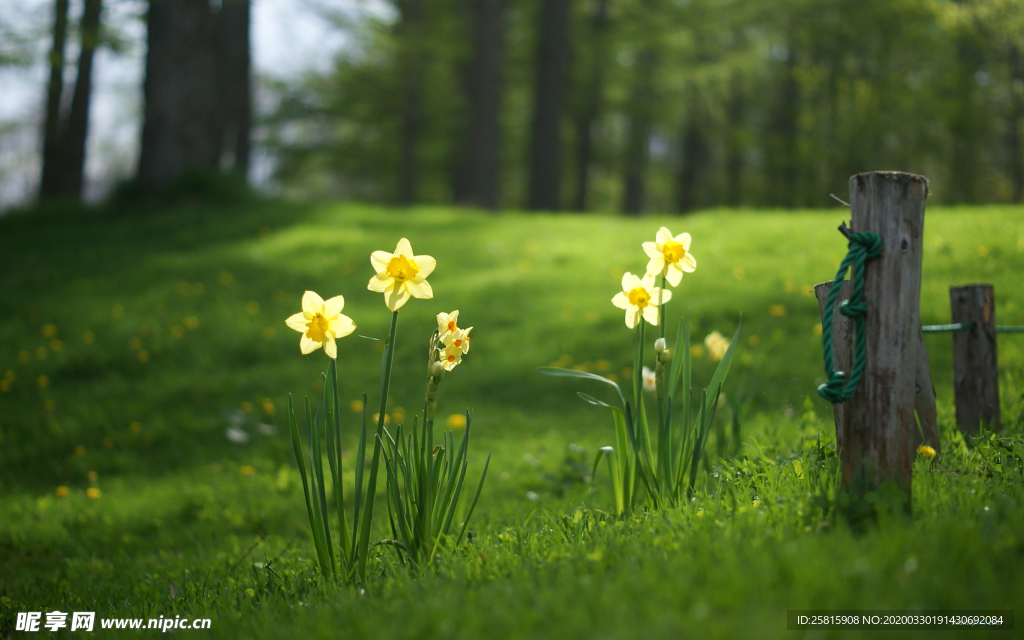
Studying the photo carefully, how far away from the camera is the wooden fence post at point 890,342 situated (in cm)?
176

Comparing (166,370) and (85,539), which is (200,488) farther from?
(166,370)

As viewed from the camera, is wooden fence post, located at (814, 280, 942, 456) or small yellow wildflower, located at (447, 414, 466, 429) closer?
wooden fence post, located at (814, 280, 942, 456)

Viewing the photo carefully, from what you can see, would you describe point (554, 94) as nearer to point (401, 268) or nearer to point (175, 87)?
point (175, 87)

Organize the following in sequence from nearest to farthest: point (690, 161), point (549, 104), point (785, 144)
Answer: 1. point (549, 104)
2. point (785, 144)
3. point (690, 161)

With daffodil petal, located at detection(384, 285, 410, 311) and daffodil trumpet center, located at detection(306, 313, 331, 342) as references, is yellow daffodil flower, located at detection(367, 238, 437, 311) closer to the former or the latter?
daffodil petal, located at detection(384, 285, 410, 311)

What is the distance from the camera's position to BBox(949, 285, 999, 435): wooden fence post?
264cm

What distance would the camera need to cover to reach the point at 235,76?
14656mm

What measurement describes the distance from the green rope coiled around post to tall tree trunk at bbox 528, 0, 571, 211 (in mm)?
11436

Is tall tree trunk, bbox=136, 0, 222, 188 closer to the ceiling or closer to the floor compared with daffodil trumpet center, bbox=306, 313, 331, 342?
closer to the ceiling

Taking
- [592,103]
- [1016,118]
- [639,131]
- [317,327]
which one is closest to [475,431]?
[317,327]

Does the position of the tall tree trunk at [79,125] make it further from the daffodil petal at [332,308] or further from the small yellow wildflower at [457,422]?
the daffodil petal at [332,308]

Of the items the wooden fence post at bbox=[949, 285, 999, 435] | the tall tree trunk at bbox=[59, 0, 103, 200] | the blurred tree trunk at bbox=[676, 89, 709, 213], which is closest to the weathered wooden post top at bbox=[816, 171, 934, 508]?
the wooden fence post at bbox=[949, 285, 999, 435]

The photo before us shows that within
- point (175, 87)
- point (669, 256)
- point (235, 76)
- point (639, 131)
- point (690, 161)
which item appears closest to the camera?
point (669, 256)

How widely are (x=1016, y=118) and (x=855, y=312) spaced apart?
15.4m
